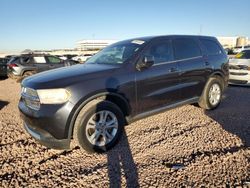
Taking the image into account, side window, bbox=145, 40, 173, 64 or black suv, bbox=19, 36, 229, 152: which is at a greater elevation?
side window, bbox=145, 40, 173, 64

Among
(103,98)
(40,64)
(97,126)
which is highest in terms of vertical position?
(103,98)

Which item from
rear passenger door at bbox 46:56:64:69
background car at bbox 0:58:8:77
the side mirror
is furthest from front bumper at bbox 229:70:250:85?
background car at bbox 0:58:8:77

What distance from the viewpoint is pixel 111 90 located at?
3705 millimetres

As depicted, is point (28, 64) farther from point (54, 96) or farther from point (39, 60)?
point (54, 96)

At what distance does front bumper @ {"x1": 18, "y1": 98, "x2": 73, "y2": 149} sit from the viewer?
328 cm

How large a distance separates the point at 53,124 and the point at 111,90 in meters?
1.03

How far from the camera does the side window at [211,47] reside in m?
5.65

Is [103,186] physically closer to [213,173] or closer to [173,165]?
[173,165]

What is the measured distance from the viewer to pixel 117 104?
394 centimetres

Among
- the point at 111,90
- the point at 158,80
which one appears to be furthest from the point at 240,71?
the point at 111,90

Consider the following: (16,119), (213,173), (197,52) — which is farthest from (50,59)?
(213,173)

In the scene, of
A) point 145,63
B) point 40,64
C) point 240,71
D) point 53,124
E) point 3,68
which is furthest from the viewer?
point 3,68

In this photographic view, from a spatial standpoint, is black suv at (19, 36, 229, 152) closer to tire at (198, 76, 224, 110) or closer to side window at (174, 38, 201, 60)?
side window at (174, 38, 201, 60)

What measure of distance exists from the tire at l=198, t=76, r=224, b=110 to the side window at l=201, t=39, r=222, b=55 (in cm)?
64
